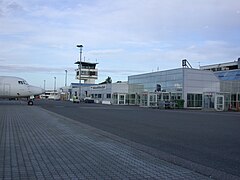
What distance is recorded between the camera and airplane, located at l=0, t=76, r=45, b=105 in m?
42.0

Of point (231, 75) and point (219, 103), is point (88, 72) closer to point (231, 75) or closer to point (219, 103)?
point (231, 75)

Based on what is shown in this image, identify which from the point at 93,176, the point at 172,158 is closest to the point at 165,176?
the point at 93,176

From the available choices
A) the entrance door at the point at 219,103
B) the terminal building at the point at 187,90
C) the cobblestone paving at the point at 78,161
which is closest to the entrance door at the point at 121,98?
the terminal building at the point at 187,90

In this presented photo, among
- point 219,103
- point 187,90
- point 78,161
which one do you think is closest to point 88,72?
point 187,90

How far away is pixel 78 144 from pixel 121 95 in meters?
62.3

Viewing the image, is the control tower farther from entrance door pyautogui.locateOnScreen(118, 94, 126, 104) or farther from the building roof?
the building roof

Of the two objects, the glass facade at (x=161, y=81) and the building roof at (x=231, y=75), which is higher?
the building roof at (x=231, y=75)

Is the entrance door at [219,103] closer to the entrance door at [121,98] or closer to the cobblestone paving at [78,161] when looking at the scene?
the entrance door at [121,98]

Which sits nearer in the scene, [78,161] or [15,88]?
[78,161]

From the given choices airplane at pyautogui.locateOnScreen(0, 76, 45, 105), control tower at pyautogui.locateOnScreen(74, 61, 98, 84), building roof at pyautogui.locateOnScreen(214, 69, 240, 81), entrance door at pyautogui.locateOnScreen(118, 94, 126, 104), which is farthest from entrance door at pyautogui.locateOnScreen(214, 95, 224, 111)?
control tower at pyautogui.locateOnScreen(74, 61, 98, 84)

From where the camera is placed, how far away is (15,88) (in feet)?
139

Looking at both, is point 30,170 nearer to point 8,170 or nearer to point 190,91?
→ point 8,170

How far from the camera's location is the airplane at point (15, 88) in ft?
138

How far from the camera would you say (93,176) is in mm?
6977
